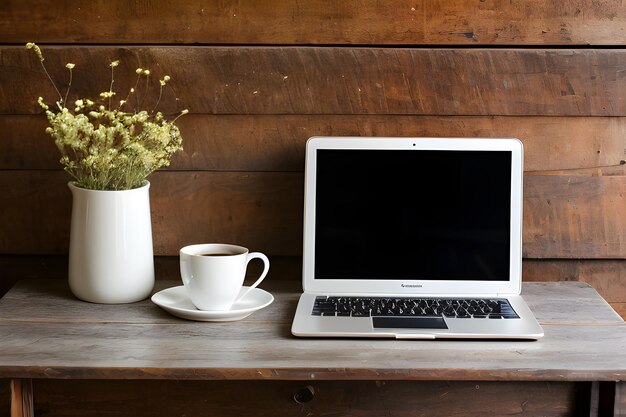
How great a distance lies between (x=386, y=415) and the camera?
1202 mm

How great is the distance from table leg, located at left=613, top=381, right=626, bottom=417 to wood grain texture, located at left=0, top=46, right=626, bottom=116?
58cm

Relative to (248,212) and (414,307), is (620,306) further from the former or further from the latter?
(248,212)

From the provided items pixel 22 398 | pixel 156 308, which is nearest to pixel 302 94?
pixel 156 308

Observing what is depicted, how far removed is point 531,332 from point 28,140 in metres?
0.99

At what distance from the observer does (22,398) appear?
1157 mm

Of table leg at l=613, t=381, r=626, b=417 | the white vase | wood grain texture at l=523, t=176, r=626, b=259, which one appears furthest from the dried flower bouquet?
table leg at l=613, t=381, r=626, b=417

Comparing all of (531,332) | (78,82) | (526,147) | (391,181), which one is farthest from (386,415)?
(78,82)

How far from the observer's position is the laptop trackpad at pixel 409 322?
4.14ft

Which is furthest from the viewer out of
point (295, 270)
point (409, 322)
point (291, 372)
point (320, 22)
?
point (295, 270)

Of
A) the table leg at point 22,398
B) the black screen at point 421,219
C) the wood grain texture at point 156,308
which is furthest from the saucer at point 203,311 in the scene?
the table leg at point 22,398

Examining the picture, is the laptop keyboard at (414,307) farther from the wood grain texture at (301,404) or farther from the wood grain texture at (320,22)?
the wood grain texture at (320,22)

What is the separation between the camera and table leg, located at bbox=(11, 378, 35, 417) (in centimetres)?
113

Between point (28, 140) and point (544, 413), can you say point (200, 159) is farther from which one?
point (544, 413)

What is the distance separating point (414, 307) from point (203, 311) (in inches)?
13.9
